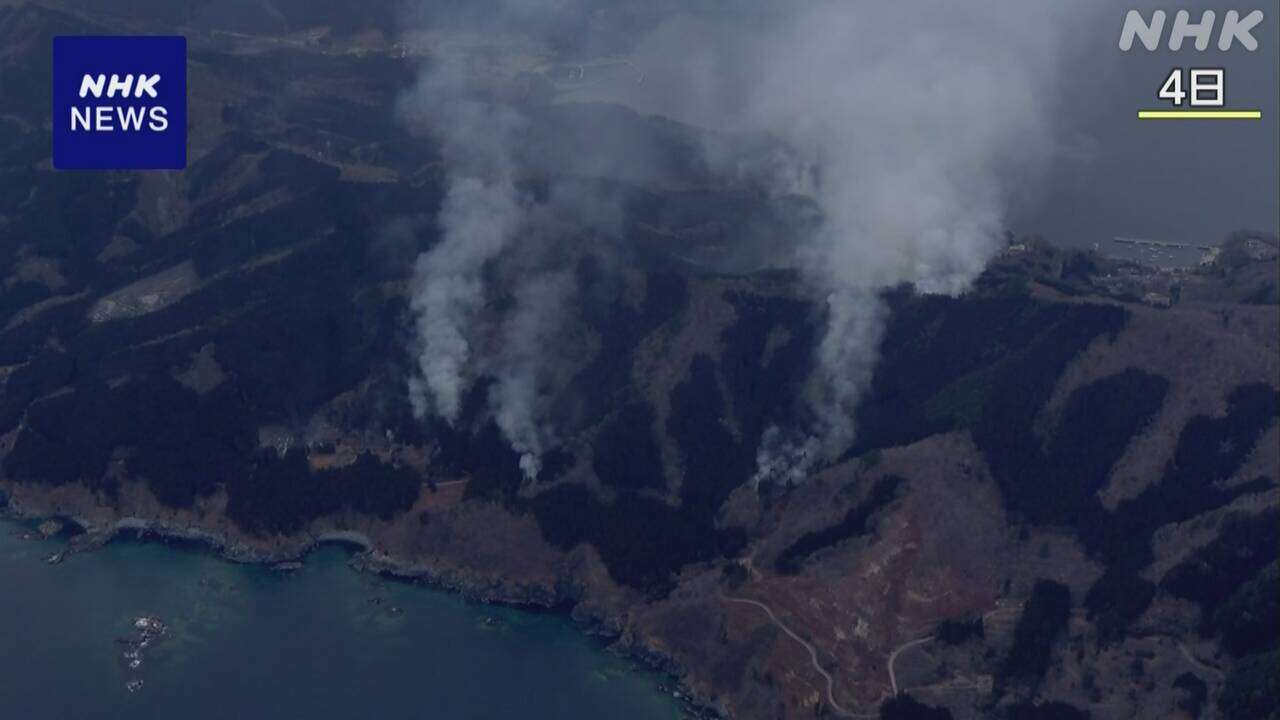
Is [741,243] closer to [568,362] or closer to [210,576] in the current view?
[568,362]

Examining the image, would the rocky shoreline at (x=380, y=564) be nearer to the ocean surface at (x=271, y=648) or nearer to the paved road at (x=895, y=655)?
the ocean surface at (x=271, y=648)

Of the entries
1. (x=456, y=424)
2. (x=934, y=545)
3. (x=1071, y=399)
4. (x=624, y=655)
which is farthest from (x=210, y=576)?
(x=1071, y=399)

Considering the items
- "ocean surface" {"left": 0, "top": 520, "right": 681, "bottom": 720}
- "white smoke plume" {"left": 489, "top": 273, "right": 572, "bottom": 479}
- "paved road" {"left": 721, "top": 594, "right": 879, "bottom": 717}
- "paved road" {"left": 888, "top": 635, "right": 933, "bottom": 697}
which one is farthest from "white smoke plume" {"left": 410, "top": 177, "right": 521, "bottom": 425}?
"paved road" {"left": 888, "top": 635, "right": 933, "bottom": 697}

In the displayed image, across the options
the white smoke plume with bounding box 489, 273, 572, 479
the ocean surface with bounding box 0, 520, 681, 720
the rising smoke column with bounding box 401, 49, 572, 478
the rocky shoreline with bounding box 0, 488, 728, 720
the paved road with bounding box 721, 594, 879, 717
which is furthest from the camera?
the rising smoke column with bounding box 401, 49, 572, 478

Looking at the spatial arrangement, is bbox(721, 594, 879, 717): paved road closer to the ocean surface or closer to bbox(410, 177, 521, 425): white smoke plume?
the ocean surface

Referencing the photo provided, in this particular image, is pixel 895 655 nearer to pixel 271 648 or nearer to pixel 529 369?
pixel 271 648

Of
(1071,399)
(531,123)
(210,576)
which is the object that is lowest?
(210,576)
